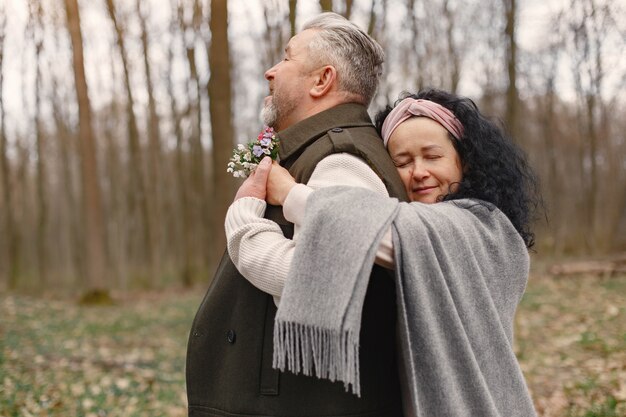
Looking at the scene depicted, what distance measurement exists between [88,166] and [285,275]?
13.4 metres

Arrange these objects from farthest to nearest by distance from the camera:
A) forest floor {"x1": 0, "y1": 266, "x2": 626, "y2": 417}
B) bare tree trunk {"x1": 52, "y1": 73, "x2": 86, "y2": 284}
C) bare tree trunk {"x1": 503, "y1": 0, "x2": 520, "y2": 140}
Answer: bare tree trunk {"x1": 52, "y1": 73, "x2": 86, "y2": 284}, bare tree trunk {"x1": 503, "y1": 0, "x2": 520, "y2": 140}, forest floor {"x1": 0, "y1": 266, "x2": 626, "y2": 417}

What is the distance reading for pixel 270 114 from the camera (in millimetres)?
2305

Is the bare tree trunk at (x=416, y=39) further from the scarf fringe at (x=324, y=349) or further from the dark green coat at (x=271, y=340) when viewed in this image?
the scarf fringe at (x=324, y=349)

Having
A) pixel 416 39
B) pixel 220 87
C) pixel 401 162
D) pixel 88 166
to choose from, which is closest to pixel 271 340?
pixel 401 162

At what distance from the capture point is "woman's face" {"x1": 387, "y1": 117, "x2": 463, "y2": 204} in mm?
2098

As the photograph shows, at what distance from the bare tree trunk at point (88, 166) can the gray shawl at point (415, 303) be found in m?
13.3

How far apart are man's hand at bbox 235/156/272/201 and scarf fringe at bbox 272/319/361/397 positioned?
0.54 metres

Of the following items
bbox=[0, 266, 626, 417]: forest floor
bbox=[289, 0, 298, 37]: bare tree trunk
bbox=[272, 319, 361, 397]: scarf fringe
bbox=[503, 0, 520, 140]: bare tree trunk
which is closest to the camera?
bbox=[272, 319, 361, 397]: scarf fringe

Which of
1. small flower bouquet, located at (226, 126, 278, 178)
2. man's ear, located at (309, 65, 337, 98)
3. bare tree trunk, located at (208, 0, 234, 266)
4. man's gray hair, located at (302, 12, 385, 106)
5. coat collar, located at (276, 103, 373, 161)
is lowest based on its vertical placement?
small flower bouquet, located at (226, 126, 278, 178)

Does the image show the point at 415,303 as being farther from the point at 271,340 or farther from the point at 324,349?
the point at 271,340

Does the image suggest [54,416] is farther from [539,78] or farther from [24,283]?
[539,78]

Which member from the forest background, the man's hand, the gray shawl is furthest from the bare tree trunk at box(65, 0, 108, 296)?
the gray shawl

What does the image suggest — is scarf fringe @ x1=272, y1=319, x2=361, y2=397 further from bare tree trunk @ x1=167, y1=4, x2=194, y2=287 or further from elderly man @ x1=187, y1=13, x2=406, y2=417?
bare tree trunk @ x1=167, y1=4, x2=194, y2=287

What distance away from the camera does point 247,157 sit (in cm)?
215
